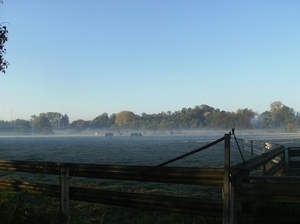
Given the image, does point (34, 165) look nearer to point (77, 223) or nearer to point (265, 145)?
point (77, 223)

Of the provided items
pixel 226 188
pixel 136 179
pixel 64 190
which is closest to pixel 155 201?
pixel 136 179

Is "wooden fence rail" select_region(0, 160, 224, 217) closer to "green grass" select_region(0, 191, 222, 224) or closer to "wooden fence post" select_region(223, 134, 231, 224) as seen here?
"wooden fence post" select_region(223, 134, 231, 224)

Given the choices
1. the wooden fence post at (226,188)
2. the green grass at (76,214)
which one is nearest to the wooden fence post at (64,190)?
the green grass at (76,214)

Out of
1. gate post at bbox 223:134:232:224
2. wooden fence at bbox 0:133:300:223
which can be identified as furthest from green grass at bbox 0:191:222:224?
gate post at bbox 223:134:232:224

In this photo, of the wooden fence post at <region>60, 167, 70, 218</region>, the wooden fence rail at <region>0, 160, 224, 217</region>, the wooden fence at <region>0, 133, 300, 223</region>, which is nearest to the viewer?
the wooden fence at <region>0, 133, 300, 223</region>

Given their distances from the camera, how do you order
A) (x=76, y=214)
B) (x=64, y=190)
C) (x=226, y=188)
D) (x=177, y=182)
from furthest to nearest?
1. (x=76, y=214)
2. (x=64, y=190)
3. (x=177, y=182)
4. (x=226, y=188)

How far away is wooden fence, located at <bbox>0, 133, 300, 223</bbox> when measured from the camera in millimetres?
4715

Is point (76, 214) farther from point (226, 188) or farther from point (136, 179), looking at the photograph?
point (226, 188)

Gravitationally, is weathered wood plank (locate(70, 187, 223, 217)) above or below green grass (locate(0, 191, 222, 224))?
above

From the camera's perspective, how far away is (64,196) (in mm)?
5965

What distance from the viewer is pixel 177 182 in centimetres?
522

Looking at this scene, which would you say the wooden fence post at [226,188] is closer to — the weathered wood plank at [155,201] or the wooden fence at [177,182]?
the wooden fence at [177,182]

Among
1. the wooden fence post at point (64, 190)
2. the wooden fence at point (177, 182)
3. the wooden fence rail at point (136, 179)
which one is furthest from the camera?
the wooden fence post at point (64, 190)

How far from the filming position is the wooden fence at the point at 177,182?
15.5 ft
